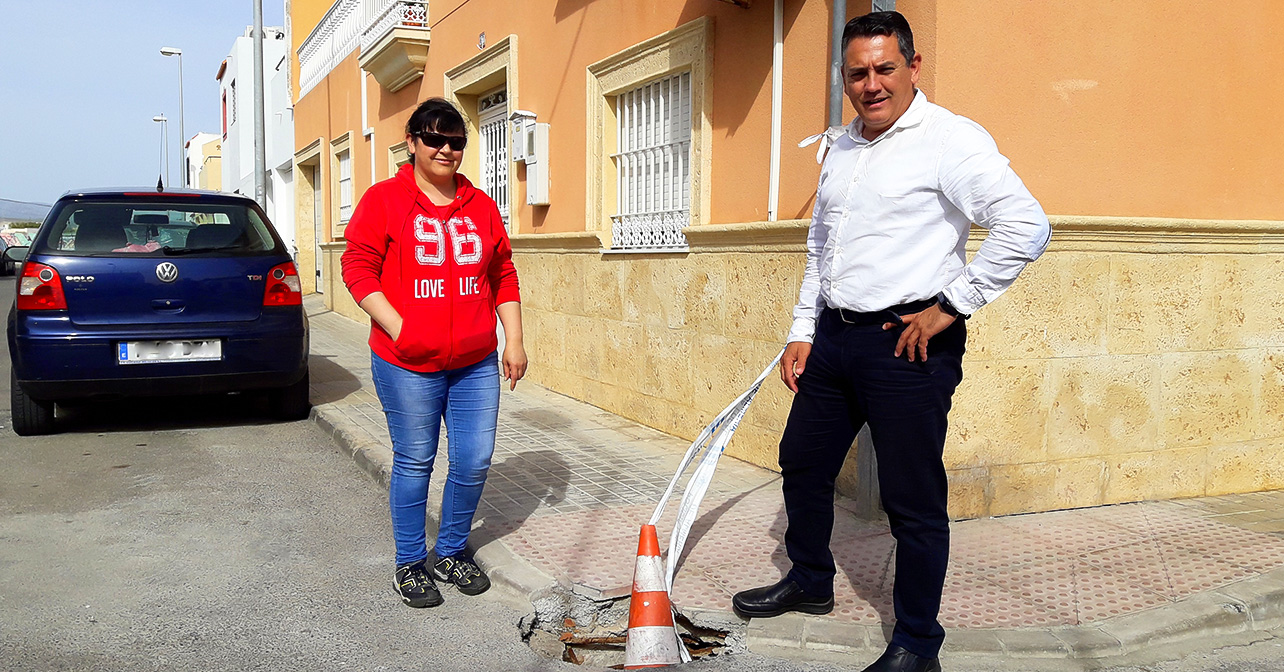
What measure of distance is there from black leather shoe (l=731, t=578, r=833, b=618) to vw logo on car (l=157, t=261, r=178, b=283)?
184 inches

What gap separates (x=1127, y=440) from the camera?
16.7ft

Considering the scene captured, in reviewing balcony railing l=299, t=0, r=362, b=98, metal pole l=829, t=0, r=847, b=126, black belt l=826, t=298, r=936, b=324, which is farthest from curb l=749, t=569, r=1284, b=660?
balcony railing l=299, t=0, r=362, b=98

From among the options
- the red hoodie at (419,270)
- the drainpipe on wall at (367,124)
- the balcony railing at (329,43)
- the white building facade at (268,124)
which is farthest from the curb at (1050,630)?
the white building facade at (268,124)

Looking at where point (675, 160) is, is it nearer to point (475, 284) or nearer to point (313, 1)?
point (475, 284)

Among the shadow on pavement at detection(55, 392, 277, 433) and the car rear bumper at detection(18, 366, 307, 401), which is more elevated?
the car rear bumper at detection(18, 366, 307, 401)

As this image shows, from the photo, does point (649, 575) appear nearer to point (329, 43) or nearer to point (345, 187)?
point (345, 187)

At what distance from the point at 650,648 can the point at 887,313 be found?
4.20 ft

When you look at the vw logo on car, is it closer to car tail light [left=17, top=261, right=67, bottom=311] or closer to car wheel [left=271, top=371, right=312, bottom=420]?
car tail light [left=17, top=261, right=67, bottom=311]

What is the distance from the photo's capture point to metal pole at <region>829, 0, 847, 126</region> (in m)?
4.75

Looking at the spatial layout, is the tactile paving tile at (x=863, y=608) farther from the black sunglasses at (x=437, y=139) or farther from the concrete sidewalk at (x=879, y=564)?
the black sunglasses at (x=437, y=139)

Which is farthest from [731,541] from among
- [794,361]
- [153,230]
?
[153,230]

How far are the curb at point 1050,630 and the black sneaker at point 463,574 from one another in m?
0.09

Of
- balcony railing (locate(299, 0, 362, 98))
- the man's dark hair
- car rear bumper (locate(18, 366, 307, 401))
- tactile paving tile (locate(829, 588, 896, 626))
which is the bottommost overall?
tactile paving tile (locate(829, 588, 896, 626))

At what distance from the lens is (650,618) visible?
3.19 metres
